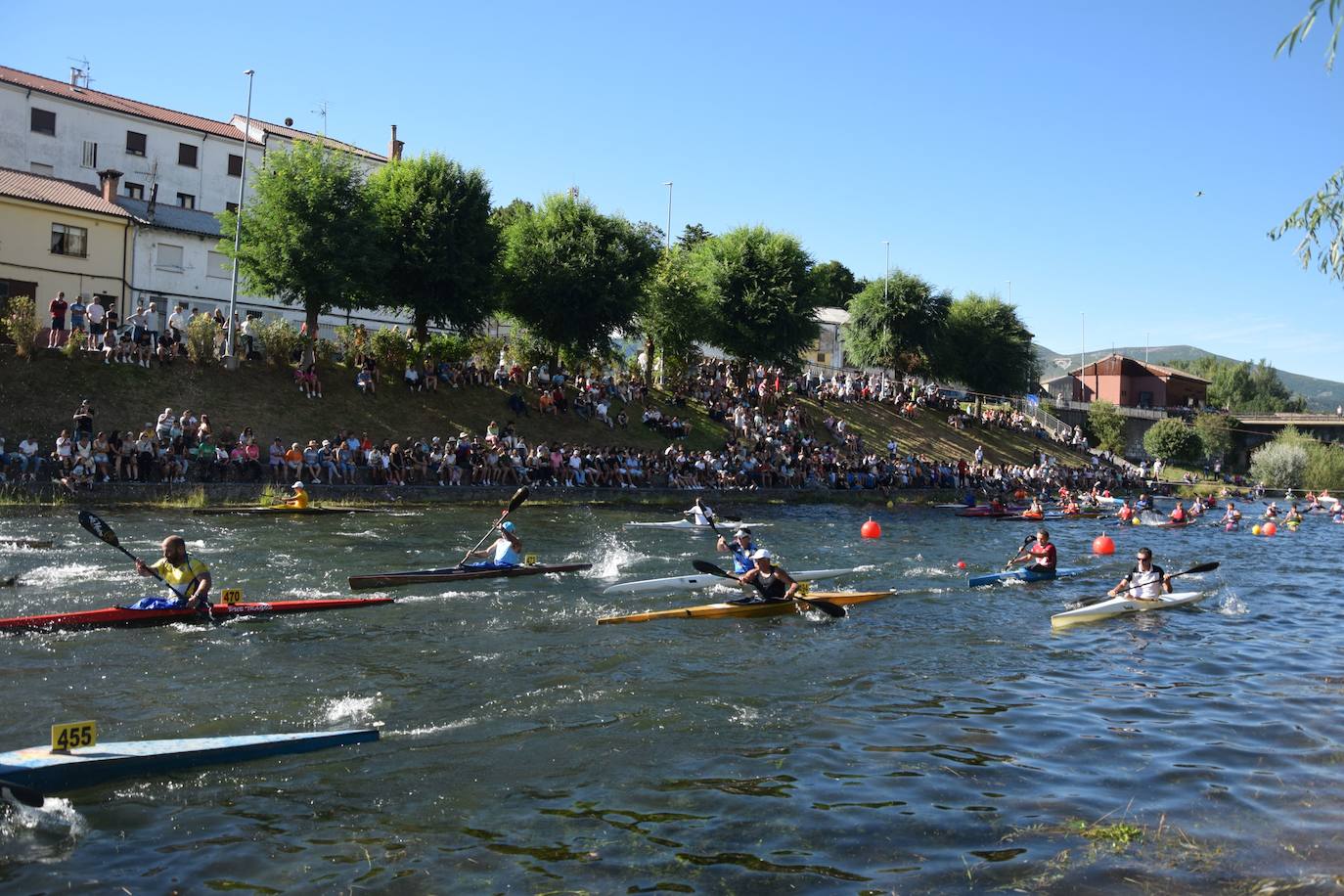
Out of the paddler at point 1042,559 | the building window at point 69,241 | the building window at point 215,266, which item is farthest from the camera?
the building window at point 215,266

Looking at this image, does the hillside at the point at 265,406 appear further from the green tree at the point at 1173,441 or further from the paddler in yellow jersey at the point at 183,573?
the green tree at the point at 1173,441

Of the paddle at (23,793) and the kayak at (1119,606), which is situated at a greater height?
the kayak at (1119,606)

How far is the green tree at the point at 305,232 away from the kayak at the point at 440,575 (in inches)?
767

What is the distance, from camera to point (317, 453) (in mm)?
28969

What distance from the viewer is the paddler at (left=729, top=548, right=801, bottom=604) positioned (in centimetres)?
1719

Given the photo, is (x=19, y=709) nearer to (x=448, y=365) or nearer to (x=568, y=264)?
(x=448, y=365)

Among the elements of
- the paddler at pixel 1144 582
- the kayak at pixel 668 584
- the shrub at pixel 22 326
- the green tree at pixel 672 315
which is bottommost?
the kayak at pixel 668 584

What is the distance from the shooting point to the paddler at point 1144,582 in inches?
739

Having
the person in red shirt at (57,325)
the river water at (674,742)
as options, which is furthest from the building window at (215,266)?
the river water at (674,742)

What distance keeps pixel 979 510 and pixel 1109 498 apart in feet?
36.4

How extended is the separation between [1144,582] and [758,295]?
3334 cm

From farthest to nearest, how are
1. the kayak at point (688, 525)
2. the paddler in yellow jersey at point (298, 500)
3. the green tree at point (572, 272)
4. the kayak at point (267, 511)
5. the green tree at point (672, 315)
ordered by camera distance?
the green tree at point (672, 315) < the green tree at point (572, 272) < the kayak at point (688, 525) < the paddler in yellow jersey at point (298, 500) < the kayak at point (267, 511)

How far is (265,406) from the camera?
32.2 metres

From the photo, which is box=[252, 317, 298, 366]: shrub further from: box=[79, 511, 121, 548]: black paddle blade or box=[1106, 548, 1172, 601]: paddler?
box=[1106, 548, 1172, 601]: paddler
